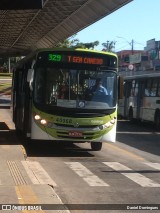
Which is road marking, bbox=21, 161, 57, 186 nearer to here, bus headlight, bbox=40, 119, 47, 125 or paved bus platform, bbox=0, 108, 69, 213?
paved bus platform, bbox=0, 108, 69, 213

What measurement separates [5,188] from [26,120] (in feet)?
23.7

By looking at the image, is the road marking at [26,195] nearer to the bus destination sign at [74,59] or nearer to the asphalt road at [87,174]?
the asphalt road at [87,174]

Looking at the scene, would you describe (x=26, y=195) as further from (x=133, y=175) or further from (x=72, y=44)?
(x=72, y=44)

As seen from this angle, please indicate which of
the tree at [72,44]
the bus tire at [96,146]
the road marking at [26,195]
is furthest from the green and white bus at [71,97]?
the tree at [72,44]

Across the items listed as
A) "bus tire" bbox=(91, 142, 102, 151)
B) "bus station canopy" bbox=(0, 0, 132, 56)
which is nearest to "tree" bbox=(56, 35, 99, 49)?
"bus station canopy" bbox=(0, 0, 132, 56)

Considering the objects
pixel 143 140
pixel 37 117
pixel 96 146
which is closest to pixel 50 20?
pixel 143 140

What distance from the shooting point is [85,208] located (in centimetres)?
820

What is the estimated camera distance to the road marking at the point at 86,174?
1046 cm

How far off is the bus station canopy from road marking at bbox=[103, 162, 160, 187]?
12.8m

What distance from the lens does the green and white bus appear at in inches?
593

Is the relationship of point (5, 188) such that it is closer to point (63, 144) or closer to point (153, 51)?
point (63, 144)

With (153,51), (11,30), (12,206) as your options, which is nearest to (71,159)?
(12,206)

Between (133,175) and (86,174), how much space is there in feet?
3.39

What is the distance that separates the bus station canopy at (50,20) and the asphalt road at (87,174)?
34.4 feet
